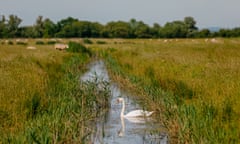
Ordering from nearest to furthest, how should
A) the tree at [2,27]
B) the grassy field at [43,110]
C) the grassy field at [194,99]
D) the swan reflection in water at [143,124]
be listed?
the grassy field at [43,110] → the grassy field at [194,99] → the swan reflection in water at [143,124] → the tree at [2,27]

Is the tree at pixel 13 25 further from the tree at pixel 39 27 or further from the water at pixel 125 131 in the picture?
the water at pixel 125 131

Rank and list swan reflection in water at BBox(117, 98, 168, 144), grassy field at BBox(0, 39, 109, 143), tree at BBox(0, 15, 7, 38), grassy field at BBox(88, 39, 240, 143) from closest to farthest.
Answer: grassy field at BBox(0, 39, 109, 143) → grassy field at BBox(88, 39, 240, 143) → swan reflection in water at BBox(117, 98, 168, 144) → tree at BBox(0, 15, 7, 38)

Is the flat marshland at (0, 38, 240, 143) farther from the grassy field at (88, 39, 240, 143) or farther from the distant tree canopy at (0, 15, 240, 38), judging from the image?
the distant tree canopy at (0, 15, 240, 38)

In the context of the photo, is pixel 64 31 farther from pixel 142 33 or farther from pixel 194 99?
pixel 194 99

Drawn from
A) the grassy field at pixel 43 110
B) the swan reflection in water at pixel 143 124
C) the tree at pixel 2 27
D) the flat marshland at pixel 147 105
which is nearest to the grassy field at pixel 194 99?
the flat marshland at pixel 147 105

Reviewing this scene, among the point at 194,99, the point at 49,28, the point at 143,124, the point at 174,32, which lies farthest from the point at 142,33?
the point at 143,124

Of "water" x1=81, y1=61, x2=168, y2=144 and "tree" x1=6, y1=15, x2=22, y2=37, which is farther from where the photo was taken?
"tree" x1=6, y1=15, x2=22, y2=37

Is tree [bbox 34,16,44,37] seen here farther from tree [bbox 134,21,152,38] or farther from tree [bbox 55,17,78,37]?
tree [bbox 134,21,152,38]

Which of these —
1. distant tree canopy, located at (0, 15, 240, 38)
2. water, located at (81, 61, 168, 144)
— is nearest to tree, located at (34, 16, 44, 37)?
distant tree canopy, located at (0, 15, 240, 38)

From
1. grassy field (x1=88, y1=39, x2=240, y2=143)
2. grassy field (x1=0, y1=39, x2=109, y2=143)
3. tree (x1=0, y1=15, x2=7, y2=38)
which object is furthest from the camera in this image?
tree (x1=0, y1=15, x2=7, y2=38)

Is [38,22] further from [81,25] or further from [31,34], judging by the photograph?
[81,25]

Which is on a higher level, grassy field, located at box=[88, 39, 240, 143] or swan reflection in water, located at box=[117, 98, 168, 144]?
grassy field, located at box=[88, 39, 240, 143]

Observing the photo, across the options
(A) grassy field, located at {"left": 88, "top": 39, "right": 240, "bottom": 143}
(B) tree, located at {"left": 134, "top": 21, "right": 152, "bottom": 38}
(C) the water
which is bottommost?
(B) tree, located at {"left": 134, "top": 21, "right": 152, "bottom": 38}

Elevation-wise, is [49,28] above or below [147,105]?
below
